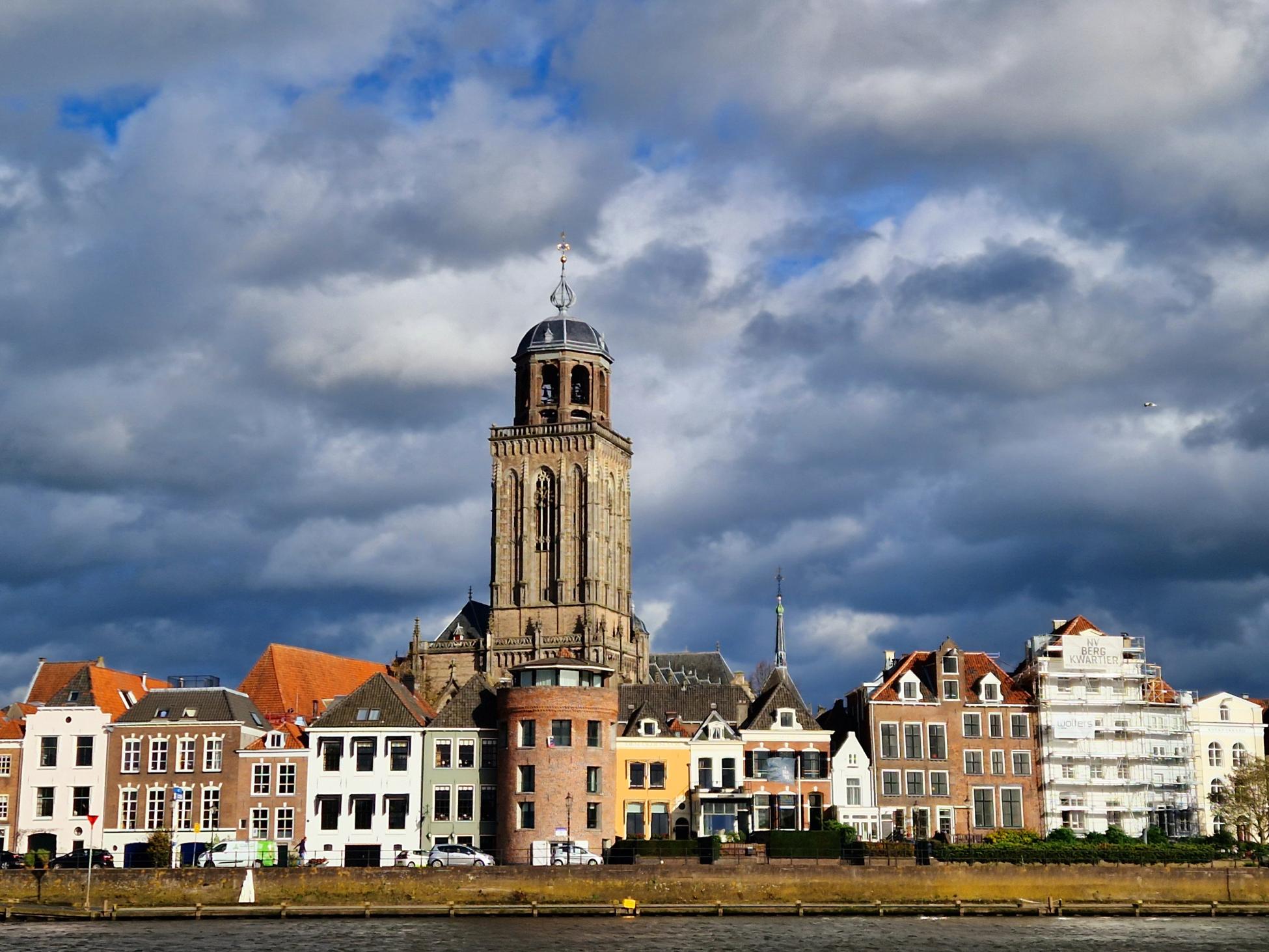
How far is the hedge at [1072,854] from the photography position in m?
83.4

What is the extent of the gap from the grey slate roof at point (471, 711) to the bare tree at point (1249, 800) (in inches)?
1683

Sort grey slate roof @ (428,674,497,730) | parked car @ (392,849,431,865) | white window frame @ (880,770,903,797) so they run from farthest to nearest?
white window frame @ (880,770,903,797) < grey slate roof @ (428,674,497,730) < parked car @ (392,849,431,865)

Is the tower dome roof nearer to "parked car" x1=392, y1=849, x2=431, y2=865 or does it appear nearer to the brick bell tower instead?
the brick bell tower

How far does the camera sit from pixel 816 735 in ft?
319

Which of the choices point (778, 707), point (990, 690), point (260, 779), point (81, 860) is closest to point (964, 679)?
point (990, 690)

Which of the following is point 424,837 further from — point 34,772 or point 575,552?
point 575,552

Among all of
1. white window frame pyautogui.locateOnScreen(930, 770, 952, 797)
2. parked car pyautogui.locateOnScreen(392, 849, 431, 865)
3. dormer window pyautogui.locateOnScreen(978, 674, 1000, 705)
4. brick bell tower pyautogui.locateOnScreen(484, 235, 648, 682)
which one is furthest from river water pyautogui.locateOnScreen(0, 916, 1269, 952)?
brick bell tower pyautogui.locateOnScreen(484, 235, 648, 682)

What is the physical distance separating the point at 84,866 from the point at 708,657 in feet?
230

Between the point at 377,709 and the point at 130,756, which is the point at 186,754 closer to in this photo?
the point at 130,756

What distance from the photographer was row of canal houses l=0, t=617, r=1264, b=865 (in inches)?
3654

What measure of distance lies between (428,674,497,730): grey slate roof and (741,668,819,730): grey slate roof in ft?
47.1

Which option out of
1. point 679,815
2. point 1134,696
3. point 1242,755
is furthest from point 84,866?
point 1242,755

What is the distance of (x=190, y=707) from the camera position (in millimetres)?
97562

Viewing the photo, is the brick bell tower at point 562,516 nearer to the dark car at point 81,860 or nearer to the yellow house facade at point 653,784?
the yellow house facade at point 653,784
